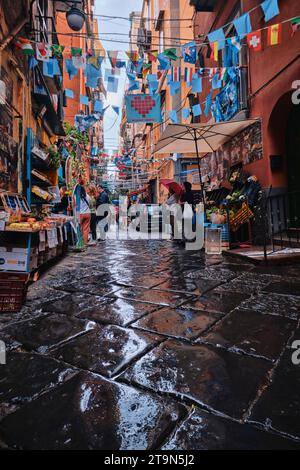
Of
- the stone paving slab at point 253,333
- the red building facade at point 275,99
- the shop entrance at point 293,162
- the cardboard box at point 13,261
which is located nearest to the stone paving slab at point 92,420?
the stone paving slab at point 253,333

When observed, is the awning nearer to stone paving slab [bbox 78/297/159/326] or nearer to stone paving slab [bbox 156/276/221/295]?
stone paving slab [bbox 156/276/221/295]

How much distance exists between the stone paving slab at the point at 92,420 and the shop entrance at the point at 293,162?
6.79 meters

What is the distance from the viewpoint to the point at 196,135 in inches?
352

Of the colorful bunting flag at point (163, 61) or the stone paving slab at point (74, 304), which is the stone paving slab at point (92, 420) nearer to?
the stone paving slab at point (74, 304)

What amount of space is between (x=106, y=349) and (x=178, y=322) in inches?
33.7

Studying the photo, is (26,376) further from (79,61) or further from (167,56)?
(167,56)

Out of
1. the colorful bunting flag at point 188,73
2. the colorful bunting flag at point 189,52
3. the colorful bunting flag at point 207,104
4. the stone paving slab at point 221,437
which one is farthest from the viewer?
the colorful bunting flag at point 207,104

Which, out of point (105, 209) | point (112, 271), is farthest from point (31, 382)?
point (105, 209)

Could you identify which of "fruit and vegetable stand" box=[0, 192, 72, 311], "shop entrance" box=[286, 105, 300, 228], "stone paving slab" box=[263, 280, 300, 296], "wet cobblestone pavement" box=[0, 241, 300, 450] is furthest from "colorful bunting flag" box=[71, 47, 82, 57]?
"stone paving slab" box=[263, 280, 300, 296]

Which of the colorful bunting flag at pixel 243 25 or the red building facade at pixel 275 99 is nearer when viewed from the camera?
the colorful bunting flag at pixel 243 25

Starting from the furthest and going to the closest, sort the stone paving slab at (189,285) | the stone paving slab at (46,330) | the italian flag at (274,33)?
the italian flag at (274,33)
the stone paving slab at (189,285)
the stone paving slab at (46,330)

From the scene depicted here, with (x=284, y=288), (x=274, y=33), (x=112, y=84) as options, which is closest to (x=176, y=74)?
(x=112, y=84)

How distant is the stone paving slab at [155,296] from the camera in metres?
3.64
